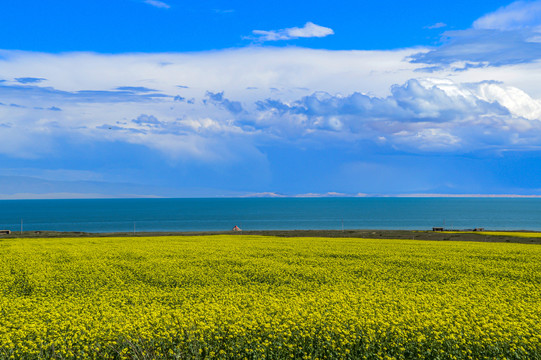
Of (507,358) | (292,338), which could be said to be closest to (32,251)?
(292,338)

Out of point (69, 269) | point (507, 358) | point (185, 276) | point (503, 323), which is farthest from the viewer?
point (69, 269)

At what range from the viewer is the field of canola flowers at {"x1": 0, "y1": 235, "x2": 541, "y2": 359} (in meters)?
11.4

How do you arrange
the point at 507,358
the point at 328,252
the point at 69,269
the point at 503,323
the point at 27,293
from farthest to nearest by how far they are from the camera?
the point at 328,252, the point at 69,269, the point at 27,293, the point at 503,323, the point at 507,358

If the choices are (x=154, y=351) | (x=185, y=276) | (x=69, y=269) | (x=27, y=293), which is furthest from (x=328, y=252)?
(x=154, y=351)

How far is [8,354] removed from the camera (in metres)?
11.3

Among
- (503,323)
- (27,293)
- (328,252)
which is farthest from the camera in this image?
(328,252)

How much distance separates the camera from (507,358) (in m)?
10.8

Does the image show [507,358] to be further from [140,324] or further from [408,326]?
[140,324]

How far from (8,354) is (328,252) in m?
21.2

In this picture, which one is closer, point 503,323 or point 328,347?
point 328,347

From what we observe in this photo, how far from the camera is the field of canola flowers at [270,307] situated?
37.5 ft

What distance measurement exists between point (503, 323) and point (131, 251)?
2375 cm

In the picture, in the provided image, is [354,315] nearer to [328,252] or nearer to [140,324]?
[140,324]

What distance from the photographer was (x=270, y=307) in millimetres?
14422
